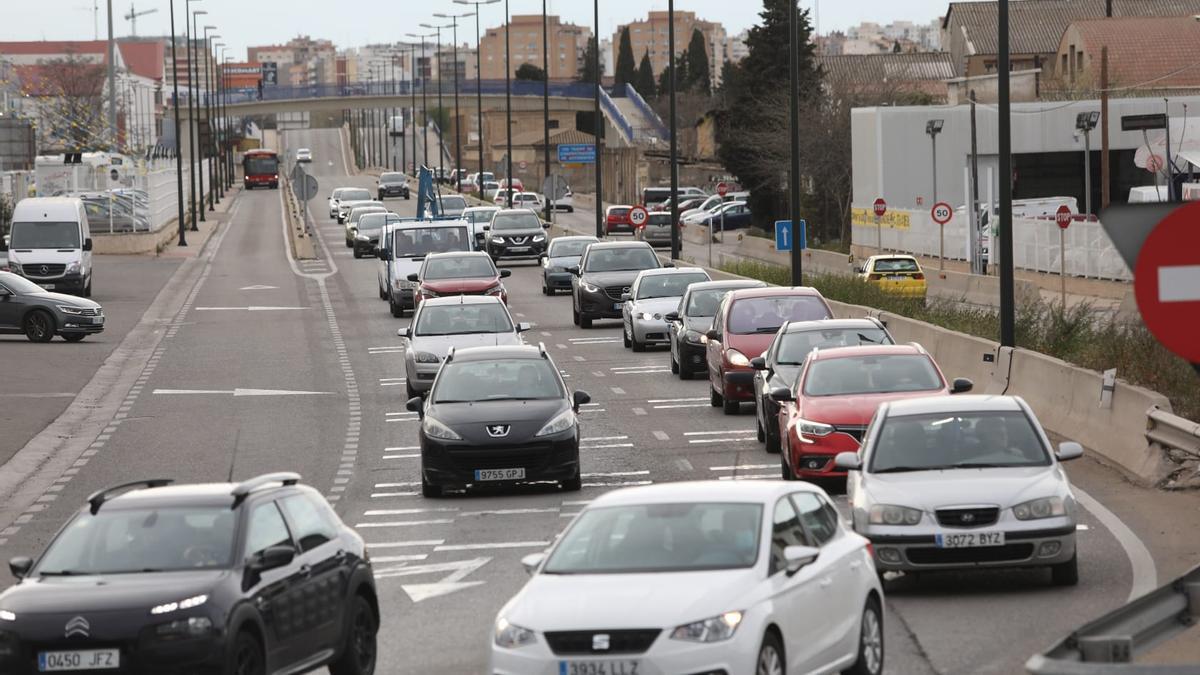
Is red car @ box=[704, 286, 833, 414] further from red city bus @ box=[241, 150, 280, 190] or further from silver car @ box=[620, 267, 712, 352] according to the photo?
red city bus @ box=[241, 150, 280, 190]

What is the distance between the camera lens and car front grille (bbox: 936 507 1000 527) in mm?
14258

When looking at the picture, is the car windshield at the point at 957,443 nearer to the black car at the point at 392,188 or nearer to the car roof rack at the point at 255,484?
the car roof rack at the point at 255,484

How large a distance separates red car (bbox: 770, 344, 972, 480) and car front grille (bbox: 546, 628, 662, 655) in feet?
32.3

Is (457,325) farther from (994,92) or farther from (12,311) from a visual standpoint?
(994,92)

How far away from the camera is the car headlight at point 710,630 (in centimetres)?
974

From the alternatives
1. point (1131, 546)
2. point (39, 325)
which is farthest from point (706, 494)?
point (39, 325)

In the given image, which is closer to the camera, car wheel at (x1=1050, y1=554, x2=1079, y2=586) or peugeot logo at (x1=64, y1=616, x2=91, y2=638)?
peugeot logo at (x1=64, y1=616, x2=91, y2=638)

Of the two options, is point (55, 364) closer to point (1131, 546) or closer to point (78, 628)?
point (1131, 546)

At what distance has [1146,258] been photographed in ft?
22.1

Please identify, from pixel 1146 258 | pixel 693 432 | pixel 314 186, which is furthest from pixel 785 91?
pixel 1146 258

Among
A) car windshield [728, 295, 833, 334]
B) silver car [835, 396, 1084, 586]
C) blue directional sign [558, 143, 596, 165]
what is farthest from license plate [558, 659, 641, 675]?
blue directional sign [558, 143, 596, 165]

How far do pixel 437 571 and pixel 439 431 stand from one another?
4.53 m

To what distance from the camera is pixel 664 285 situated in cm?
3700

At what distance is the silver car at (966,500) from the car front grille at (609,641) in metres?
4.89
